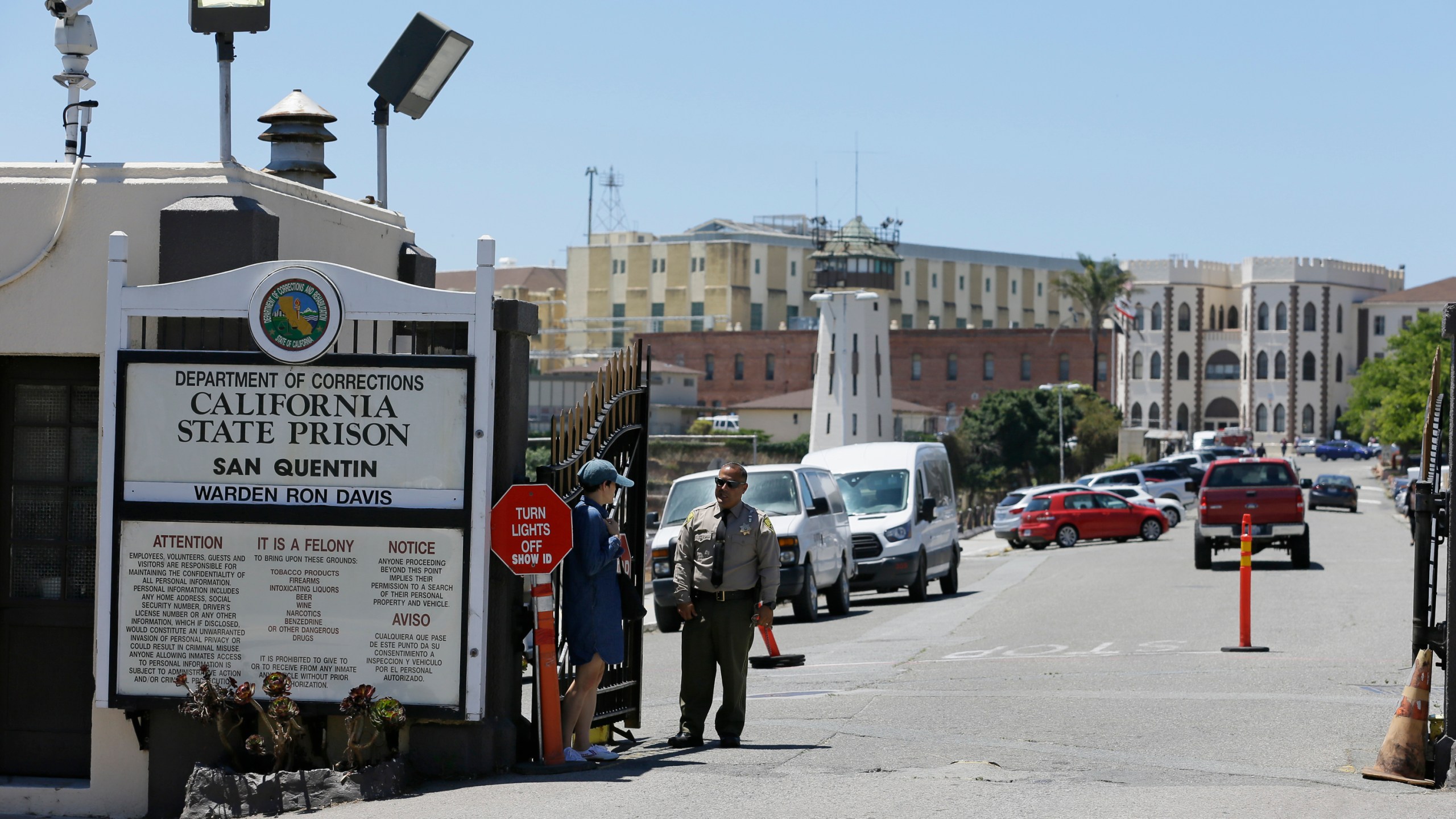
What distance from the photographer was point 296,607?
28.4 feet

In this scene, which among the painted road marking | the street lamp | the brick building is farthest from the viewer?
the brick building

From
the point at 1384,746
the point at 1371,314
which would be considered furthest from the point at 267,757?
the point at 1371,314

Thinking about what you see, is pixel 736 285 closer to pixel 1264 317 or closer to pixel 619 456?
pixel 1264 317

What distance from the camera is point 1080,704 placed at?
12148 mm

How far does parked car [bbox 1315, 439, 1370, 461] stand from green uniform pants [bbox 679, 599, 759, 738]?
114844 mm

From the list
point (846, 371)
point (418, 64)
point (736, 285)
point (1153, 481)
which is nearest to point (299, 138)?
point (418, 64)

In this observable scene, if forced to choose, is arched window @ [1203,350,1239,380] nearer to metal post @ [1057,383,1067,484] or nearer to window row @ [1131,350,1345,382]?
window row @ [1131,350,1345,382]

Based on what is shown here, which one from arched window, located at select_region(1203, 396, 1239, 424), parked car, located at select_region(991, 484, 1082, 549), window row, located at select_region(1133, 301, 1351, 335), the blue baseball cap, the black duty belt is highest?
window row, located at select_region(1133, 301, 1351, 335)

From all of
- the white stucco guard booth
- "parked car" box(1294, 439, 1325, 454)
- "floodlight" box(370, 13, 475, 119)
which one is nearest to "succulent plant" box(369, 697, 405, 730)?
the white stucco guard booth

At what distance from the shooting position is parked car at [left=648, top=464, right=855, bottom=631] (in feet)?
65.9

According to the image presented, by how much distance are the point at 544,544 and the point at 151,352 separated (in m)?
2.30

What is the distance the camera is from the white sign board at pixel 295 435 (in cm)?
859

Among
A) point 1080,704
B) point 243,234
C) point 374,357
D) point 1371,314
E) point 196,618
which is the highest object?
point 1371,314

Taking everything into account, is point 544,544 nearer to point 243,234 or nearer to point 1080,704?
point 243,234
